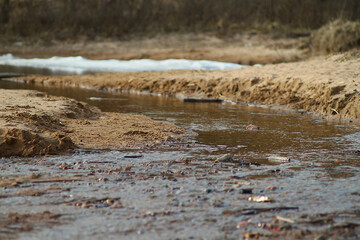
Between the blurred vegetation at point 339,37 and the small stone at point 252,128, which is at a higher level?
the blurred vegetation at point 339,37

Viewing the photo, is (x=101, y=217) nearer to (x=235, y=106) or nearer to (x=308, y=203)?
(x=308, y=203)

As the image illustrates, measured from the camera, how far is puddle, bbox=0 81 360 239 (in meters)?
3.66

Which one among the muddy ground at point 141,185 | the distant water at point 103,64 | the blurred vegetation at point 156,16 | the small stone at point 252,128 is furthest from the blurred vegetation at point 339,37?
the blurred vegetation at point 156,16

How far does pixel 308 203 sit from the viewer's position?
13.8ft

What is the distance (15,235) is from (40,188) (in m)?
1.04

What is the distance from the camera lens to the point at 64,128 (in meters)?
7.02

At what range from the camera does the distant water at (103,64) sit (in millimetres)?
19862

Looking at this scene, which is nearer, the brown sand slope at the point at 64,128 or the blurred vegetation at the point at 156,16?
the brown sand slope at the point at 64,128

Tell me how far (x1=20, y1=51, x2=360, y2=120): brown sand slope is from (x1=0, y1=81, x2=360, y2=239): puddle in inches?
115

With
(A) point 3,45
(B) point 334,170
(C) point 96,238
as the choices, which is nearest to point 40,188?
Answer: (C) point 96,238

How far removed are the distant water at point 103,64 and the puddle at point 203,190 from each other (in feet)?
42.2

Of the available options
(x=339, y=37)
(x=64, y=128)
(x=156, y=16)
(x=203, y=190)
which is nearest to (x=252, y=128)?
(x=64, y=128)

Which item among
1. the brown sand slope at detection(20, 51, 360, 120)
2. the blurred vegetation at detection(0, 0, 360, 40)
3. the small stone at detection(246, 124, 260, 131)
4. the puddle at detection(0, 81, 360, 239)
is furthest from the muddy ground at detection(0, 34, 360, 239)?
the blurred vegetation at detection(0, 0, 360, 40)

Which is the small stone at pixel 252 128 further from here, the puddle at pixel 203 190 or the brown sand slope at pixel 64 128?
the brown sand slope at pixel 64 128
